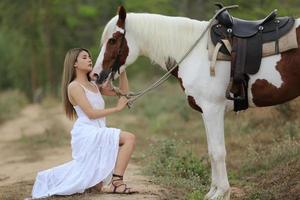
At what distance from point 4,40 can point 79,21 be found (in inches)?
512

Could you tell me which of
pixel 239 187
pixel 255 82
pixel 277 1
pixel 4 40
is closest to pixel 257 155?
pixel 239 187

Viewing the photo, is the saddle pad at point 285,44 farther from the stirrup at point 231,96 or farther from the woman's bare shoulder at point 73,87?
the woman's bare shoulder at point 73,87

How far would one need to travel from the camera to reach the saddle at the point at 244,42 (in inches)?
219

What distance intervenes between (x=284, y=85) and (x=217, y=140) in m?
0.85

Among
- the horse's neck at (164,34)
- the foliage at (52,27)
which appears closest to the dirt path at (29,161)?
the horse's neck at (164,34)

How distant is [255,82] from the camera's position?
5613mm

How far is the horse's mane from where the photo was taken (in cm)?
598

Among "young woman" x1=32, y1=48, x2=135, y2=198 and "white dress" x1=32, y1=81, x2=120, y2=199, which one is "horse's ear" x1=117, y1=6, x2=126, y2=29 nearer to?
"young woman" x1=32, y1=48, x2=135, y2=198

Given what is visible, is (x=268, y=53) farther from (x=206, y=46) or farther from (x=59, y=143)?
(x=59, y=143)

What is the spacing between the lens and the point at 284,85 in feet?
18.2

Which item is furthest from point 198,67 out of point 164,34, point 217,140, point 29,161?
point 29,161

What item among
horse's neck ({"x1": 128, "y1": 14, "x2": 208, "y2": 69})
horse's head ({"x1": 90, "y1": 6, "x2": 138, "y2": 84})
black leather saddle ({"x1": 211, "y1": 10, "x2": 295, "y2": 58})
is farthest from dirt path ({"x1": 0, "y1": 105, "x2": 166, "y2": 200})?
black leather saddle ({"x1": 211, "y1": 10, "x2": 295, "y2": 58})

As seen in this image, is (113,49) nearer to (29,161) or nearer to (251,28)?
(251,28)

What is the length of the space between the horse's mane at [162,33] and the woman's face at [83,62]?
38 centimetres
